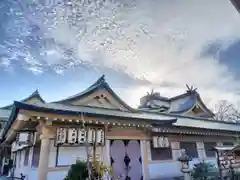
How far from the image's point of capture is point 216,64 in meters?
9.91

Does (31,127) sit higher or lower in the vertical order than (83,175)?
higher

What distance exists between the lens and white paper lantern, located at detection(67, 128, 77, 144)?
269 inches

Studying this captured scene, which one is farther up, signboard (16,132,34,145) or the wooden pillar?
signboard (16,132,34,145)

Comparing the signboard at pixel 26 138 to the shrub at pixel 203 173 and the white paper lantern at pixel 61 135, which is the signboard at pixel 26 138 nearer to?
the white paper lantern at pixel 61 135

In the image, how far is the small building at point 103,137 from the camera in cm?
658

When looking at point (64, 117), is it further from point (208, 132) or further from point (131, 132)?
point (208, 132)

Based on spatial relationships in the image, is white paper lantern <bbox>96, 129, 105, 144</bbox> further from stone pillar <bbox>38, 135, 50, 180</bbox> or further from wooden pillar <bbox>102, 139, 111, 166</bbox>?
stone pillar <bbox>38, 135, 50, 180</bbox>

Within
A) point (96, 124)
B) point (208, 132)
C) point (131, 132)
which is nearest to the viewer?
point (96, 124)

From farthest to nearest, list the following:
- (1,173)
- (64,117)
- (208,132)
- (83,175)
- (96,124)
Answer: (1,173) < (208,132) < (96,124) < (64,117) < (83,175)

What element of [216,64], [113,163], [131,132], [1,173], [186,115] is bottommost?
[1,173]

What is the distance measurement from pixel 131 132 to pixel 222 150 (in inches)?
153

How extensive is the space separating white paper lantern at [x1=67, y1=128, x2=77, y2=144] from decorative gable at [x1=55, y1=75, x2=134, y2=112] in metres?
3.00

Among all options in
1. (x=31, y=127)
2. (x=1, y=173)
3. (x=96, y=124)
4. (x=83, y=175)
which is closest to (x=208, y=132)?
(x=96, y=124)

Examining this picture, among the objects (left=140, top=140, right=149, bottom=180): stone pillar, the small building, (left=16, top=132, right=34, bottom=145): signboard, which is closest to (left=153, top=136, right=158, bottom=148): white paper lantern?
the small building
